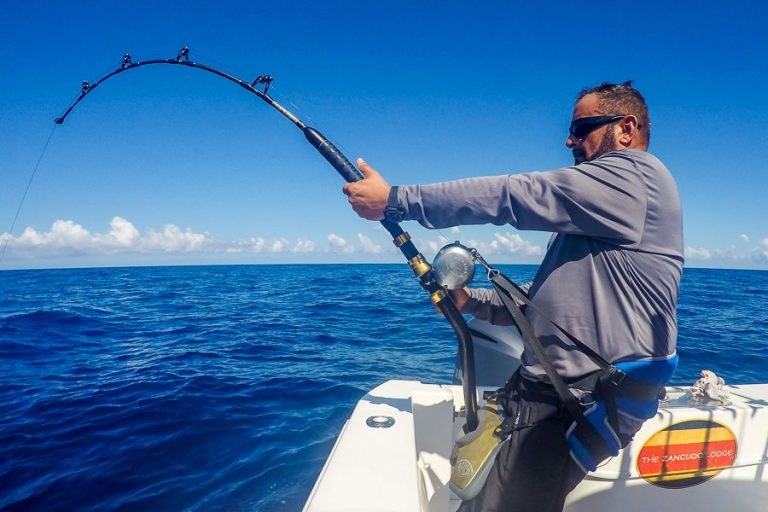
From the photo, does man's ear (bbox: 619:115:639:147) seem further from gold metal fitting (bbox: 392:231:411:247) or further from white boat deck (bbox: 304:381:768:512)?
white boat deck (bbox: 304:381:768:512)

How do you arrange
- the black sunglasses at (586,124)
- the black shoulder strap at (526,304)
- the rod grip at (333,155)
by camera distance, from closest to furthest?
1. the black shoulder strap at (526,304)
2. the black sunglasses at (586,124)
3. the rod grip at (333,155)

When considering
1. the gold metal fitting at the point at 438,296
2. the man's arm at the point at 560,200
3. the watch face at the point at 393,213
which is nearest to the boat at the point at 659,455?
the gold metal fitting at the point at 438,296

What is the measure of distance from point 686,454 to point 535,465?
4.45 feet

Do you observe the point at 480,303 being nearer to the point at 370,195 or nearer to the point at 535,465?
the point at 535,465

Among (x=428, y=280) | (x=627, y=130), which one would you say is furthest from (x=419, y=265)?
(x=627, y=130)

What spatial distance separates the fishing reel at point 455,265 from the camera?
6.58 feet

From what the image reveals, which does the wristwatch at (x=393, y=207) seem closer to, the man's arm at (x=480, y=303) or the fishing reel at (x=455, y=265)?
the fishing reel at (x=455, y=265)

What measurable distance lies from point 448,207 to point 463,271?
569 mm

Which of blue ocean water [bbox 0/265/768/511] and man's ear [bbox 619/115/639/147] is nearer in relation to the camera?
man's ear [bbox 619/115/639/147]

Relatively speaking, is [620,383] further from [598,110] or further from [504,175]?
[598,110]

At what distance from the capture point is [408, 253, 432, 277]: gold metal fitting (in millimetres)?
2168

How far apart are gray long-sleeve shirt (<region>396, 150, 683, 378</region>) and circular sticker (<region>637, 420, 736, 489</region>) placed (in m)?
1.11

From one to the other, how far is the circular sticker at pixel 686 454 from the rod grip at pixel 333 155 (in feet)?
7.09

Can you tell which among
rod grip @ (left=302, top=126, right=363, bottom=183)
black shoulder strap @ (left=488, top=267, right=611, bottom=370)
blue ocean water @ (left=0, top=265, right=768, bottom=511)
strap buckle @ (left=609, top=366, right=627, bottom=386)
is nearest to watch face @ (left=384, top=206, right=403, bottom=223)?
A: rod grip @ (left=302, top=126, right=363, bottom=183)
